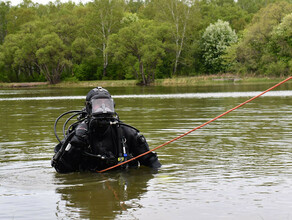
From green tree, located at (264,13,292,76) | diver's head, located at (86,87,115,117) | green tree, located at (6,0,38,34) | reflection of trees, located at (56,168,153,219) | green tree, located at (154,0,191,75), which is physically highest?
green tree, located at (6,0,38,34)

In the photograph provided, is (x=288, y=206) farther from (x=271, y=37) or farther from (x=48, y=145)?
(x=271, y=37)

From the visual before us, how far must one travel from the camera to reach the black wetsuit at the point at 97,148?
9.12m

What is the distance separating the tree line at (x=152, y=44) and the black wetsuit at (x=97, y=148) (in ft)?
242

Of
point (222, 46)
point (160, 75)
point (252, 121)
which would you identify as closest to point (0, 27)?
point (160, 75)

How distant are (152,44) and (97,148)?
77.6m

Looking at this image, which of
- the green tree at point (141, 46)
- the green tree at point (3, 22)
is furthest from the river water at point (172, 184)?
the green tree at point (3, 22)

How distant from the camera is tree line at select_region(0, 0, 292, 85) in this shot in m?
85.9

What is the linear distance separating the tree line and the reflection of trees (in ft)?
243

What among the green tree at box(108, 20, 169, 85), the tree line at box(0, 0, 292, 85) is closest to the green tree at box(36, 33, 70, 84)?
the tree line at box(0, 0, 292, 85)

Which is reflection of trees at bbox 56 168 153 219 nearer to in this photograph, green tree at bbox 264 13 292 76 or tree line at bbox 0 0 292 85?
green tree at bbox 264 13 292 76

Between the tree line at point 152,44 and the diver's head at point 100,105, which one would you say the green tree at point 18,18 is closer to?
the tree line at point 152,44

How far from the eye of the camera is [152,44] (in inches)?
3386

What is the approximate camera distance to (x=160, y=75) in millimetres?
99625

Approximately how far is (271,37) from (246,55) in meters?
4.92
